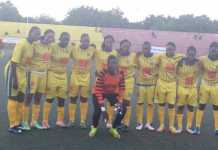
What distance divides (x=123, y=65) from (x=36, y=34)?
1.97 meters

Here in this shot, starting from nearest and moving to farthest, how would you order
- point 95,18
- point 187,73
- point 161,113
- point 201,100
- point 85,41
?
point 85,41, point 187,73, point 201,100, point 161,113, point 95,18

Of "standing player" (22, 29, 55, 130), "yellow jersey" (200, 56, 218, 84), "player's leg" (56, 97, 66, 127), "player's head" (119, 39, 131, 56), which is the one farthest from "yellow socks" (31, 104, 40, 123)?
"yellow jersey" (200, 56, 218, 84)

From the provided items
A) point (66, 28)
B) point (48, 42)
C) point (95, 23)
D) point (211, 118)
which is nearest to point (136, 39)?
point (66, 28)

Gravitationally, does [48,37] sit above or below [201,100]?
above

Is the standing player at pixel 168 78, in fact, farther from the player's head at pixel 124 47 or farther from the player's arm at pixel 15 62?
the player's arm at pixel 15 62

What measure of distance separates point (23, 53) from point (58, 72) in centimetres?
88

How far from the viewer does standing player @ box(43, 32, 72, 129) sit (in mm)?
9781

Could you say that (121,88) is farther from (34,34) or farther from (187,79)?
(34,34)

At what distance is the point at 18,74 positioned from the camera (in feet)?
30.5

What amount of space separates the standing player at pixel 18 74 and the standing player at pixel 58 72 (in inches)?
20.9

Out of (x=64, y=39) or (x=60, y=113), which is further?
(x=60, y=113)

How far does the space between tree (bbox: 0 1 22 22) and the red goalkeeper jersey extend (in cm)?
4975

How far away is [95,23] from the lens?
187 feet

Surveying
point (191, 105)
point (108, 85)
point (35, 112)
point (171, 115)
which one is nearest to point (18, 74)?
point (35, 112)
